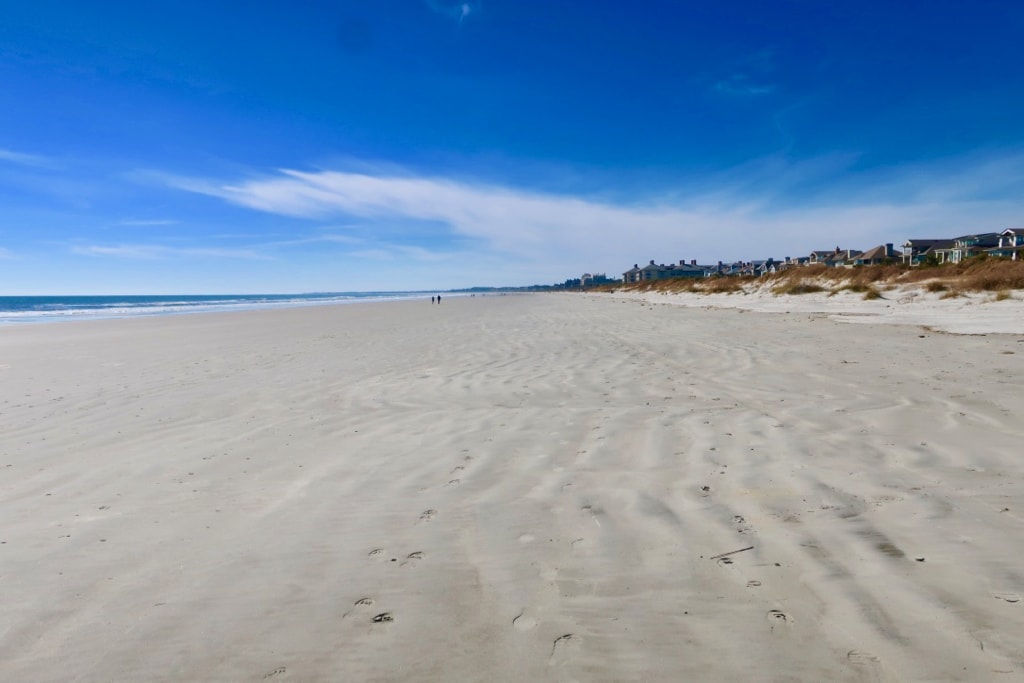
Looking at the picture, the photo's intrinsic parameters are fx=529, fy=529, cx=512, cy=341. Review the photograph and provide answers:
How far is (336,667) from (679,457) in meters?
3.13

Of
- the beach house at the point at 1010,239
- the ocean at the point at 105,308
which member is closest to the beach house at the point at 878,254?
the beach house at the point at 1010,239

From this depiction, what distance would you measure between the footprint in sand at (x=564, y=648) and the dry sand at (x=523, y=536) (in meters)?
0.01

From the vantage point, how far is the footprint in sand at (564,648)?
2.06m

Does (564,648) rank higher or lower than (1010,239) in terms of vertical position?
lower

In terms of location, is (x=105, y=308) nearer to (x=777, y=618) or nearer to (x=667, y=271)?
(x=777, y=618)

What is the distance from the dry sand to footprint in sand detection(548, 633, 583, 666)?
14mm

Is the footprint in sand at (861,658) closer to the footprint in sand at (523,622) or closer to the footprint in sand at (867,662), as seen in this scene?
the footprint in sand at (867,662)

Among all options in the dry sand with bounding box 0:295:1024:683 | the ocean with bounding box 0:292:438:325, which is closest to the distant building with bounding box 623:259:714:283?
the ocean with bounding box 0:292:438:325

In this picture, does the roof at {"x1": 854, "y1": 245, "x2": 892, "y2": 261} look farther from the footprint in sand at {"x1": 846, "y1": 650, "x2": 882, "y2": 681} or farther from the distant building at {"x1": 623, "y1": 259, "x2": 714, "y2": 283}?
the footprint in sand at {"x1": 846, "y1": 650, "x2": 882, "y2": 681}

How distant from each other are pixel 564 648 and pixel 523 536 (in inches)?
38.4

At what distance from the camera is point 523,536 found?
10.1 ft

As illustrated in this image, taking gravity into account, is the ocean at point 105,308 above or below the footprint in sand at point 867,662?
above

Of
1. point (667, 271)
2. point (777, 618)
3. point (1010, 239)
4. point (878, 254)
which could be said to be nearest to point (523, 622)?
point (777, 618)

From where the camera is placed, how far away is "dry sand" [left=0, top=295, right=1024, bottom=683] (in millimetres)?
2111
